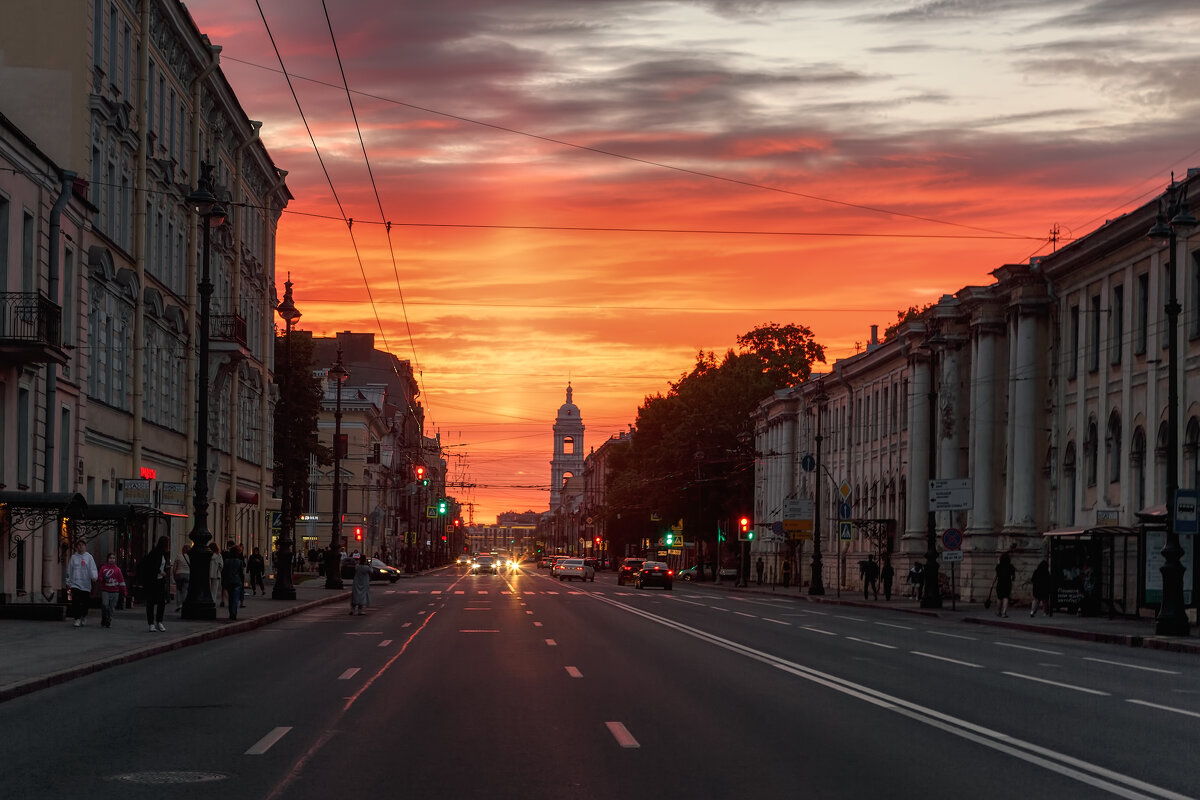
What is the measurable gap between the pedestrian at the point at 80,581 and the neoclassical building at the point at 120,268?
59.0 inches

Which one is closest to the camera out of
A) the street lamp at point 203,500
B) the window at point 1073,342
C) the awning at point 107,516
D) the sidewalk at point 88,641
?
the sidewalk at point 88,641

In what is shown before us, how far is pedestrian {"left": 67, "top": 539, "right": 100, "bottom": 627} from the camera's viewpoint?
98.0ft

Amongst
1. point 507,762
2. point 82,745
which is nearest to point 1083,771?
point 507,762

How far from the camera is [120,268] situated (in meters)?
42.0

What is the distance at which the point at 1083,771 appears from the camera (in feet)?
38.7

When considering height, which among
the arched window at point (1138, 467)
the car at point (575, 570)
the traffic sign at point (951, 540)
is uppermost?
the arched window at point (1138, 467)

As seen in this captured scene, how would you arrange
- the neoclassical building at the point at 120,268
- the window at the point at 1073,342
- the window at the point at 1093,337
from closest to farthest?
1. the neoclassical building at the point at 120,268
2. the window at the point at 1093,337
3. the window at the point at 1073,342

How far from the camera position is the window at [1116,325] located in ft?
160

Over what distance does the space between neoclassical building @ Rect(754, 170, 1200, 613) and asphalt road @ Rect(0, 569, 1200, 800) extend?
16682 mm

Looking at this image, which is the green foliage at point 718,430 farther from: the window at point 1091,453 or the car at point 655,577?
the window at point 1091,453

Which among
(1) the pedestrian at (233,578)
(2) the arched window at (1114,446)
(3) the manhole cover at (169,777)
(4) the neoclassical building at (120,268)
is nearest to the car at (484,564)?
(4) the neoclassical building at (120,268)

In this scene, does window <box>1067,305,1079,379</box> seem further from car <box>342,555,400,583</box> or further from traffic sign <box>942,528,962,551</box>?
car <box>342,555,400,583</box>

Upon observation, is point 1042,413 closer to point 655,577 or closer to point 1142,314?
point 1142,314

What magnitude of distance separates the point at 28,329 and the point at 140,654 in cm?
1186
